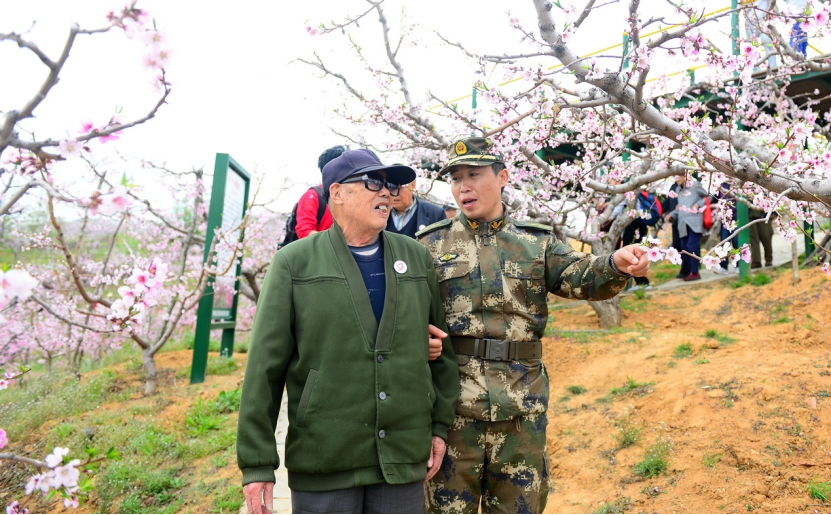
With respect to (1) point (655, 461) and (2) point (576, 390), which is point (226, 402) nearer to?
(2) point (576, 390)

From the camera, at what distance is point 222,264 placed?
23.6 ft

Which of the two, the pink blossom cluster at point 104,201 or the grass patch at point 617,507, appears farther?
the grass patch at point 617,507

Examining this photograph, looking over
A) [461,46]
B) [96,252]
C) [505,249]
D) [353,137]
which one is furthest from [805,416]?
[96,252]

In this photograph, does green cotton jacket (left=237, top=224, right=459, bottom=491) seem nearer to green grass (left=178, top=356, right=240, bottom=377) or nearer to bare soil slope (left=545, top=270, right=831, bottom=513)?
bare soil slope (left=545, top=270, right=831, bottom=513)

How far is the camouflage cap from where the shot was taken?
93.4 inches

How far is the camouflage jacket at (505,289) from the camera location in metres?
2.17

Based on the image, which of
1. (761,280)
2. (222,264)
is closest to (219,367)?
(222,264)

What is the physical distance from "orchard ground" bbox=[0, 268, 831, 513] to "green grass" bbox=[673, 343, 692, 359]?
0.01 meters

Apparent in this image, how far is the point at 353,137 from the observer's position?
819 centimetres

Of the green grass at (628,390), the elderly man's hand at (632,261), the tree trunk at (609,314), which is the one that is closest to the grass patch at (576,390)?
the green grass at (628,390)

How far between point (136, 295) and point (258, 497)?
96 centimetres

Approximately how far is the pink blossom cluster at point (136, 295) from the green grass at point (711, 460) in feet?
11.3

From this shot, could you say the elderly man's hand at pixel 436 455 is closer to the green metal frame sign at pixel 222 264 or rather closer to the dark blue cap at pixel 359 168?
the dark blue cap at pixel 359 168

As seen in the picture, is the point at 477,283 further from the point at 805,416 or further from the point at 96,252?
the point at 96,252
